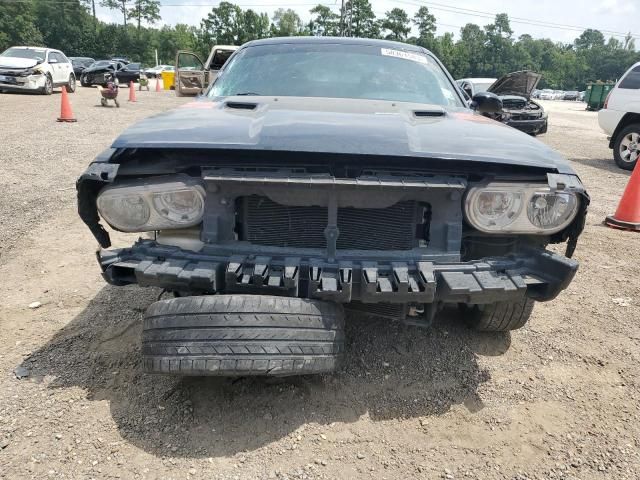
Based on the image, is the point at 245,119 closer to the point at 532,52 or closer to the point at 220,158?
the point at 220,158

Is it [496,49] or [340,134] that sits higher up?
[496,49]

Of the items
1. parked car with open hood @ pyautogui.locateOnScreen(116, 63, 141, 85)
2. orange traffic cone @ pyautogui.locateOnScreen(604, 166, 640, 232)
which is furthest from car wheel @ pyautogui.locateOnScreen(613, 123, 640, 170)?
parked car with open hood @ pyautogui.locateOnScreen(116, 63, 141, 85)

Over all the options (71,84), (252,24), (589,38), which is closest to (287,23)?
(252,24)

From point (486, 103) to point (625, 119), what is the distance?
7226mm

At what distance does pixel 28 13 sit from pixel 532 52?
9003cm

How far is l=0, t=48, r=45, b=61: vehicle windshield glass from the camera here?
1727 cm

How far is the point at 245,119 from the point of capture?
2293mm

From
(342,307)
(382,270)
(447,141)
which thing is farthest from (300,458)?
(447,141)

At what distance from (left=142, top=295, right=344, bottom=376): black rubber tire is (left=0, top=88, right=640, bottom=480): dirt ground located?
1.25 feet

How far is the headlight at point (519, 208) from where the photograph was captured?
2061 millimetres

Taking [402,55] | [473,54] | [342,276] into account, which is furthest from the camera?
[473,54]

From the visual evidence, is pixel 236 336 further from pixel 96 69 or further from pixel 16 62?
pixel 96 69

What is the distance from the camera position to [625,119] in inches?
356

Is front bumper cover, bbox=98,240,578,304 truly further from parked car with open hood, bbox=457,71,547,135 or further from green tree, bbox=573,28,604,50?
green tree, bbox=573,28,604,50
